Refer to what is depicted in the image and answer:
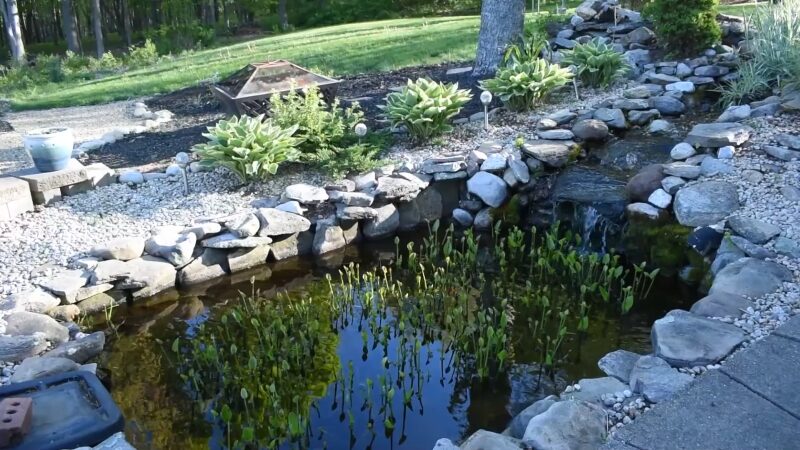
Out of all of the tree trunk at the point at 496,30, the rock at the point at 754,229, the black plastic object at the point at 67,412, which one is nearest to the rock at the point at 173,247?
the black plastic object at the point at 67,412

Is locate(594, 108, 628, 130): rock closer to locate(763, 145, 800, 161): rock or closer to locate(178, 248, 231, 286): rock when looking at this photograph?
locate(763, 145, 800, 161): rock

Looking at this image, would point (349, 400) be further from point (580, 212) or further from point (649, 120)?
point (649, 120)

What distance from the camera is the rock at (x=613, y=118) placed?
6.34 metres

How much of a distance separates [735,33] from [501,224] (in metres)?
4.05

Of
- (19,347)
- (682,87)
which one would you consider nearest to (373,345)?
(19,347)

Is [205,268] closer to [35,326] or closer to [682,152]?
[35,326]

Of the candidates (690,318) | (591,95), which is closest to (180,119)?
(591,95)

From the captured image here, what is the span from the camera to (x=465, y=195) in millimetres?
6086

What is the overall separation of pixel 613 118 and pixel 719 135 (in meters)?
1.03

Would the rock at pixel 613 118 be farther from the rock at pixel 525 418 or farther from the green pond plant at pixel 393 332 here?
the rock at pixel 525 418

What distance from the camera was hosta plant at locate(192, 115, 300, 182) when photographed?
5797mm

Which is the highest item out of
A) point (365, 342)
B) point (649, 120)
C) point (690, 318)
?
point (649, 120)

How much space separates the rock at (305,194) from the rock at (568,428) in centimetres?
307

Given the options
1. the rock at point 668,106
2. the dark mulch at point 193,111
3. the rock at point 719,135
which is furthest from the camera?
the dark mulch at point 193,111
